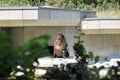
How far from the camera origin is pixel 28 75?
1.10 meters

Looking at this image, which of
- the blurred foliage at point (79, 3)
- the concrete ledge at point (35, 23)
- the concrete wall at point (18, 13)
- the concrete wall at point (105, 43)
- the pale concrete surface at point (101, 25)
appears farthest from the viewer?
the blurred foliage at point (79, 3)

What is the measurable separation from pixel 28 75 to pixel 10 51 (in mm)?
266

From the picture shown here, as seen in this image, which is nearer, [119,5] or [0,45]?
[0,45]

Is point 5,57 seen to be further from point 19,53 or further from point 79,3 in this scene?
point 79,3

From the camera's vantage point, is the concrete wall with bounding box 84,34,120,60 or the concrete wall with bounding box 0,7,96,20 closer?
the concrete wall with bounding box 0,7,96,20

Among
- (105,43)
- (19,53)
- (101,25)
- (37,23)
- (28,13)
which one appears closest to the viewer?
(19,53)

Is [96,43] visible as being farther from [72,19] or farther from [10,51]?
[10,51]

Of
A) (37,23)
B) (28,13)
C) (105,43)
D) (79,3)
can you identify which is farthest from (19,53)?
(79,3)

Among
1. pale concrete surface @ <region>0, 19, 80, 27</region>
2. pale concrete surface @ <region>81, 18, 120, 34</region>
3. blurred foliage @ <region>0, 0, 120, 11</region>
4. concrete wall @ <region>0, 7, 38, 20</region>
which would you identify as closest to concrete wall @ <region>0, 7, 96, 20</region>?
concrete wall @ <region>0, 7, 38, 20</region>

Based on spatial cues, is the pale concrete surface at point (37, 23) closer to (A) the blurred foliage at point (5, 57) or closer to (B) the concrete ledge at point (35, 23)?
(B) the concrete ledge at point (35, 23)

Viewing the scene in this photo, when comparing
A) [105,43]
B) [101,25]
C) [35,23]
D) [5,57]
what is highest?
[5,57]

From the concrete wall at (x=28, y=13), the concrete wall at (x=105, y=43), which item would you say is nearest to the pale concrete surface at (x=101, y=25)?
the concrete wall at (x=105, y=43)

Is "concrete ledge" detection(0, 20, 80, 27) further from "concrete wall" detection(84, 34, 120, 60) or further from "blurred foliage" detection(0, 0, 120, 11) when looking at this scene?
"blurred foliage" detection(0, 0, 120, 11)

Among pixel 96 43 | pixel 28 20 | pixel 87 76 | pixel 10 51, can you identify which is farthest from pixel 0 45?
pixel 96 43
